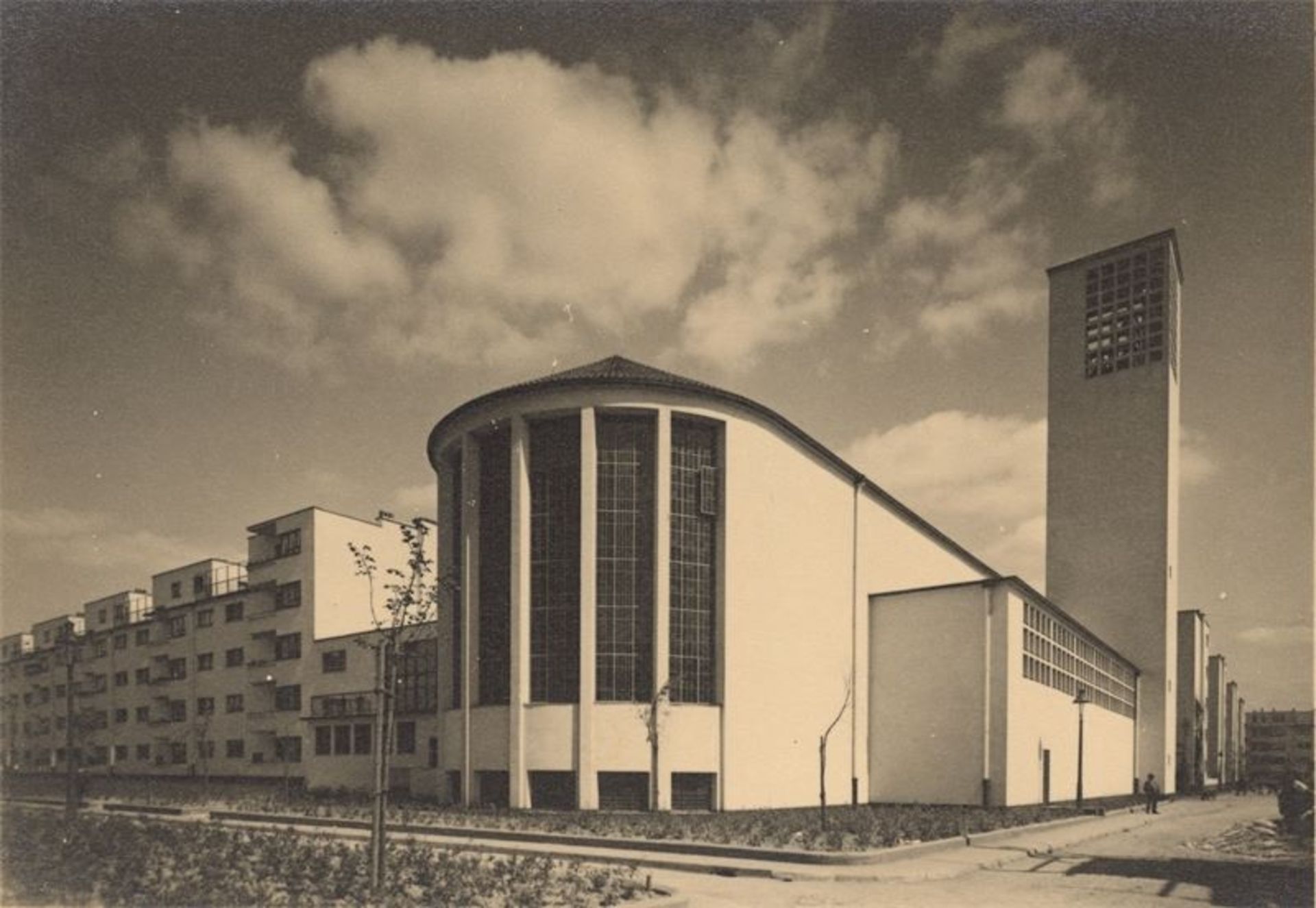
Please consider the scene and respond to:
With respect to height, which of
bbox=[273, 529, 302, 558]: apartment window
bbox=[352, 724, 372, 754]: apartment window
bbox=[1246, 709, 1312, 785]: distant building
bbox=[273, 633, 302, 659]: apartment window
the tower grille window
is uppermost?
the tower grille window

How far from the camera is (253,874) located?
1436 centimetres

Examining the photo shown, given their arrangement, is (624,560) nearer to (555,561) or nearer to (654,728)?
(555,561)

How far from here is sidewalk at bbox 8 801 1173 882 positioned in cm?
1736

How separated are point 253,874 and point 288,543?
144 feet

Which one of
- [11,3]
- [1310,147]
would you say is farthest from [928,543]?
[11,3]

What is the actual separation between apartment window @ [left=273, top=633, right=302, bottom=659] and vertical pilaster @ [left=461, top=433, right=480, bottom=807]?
894 inches

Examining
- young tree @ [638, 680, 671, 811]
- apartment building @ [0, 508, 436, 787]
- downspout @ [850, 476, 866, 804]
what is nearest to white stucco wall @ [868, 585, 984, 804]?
downspout @ [850, 476, 866, 804]

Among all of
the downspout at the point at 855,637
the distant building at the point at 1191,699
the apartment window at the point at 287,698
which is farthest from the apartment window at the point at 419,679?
the distant building at the point at 1191,699

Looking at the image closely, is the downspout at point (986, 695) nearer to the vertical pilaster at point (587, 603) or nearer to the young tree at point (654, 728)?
the young tree at point (654, 728)

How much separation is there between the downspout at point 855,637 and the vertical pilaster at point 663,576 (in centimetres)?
890

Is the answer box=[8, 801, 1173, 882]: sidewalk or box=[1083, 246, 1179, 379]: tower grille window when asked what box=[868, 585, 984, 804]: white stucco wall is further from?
box=[1083, 246, 1179, 379]: tower grille window

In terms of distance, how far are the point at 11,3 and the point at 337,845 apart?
13.8 meters

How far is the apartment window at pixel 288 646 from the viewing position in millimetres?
53969

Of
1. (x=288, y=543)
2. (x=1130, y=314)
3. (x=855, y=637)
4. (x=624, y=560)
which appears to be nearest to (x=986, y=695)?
(x=855, y=637)
